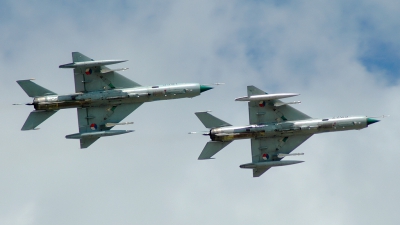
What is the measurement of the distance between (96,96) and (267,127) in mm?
11229

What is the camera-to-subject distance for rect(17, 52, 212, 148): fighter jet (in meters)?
53.8

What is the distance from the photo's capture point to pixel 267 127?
180 feet

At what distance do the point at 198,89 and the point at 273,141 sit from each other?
6.31 meters

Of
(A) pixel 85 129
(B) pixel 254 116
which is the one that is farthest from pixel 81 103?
(B) pixel 254 116

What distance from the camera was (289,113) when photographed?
55.8 m

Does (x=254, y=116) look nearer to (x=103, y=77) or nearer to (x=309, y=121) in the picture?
(x=309, y=121)

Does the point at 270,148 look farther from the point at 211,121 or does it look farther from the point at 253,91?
the point at 211,121

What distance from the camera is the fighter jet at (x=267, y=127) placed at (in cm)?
5459

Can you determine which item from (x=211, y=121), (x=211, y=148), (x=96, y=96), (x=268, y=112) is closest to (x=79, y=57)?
(x=96, y=96)

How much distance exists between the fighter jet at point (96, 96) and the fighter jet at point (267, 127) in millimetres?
2880

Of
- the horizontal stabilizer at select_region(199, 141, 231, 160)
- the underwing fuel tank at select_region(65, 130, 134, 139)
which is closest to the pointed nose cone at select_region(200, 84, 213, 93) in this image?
the horizontal stabilizer at select_region(199, 141, 231, 160)

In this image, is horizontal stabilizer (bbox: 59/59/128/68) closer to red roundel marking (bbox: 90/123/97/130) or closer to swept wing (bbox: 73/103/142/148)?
swept wing (bbox: 73/103/142/148)

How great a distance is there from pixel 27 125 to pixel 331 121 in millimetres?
19578

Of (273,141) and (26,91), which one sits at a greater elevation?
(26,91)
